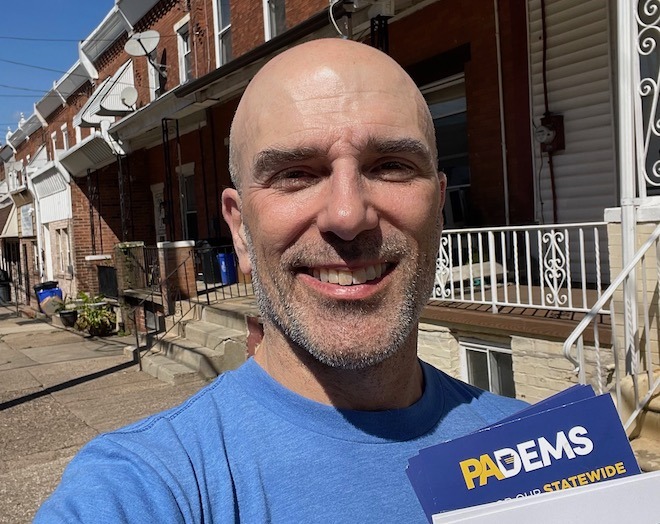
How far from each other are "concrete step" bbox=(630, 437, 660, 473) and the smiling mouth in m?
3.20

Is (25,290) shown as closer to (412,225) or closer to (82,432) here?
(82,432)

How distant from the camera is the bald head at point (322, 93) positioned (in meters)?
1.28

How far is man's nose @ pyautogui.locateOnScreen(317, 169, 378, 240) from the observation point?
1.20 m

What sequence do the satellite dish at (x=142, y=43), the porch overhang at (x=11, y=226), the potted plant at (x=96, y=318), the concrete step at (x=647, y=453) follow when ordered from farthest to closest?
the porch overhang at (x=11, y=226), the potted plant at (x=96, y=318), the satellite dish at (x=142, y=43), the concrete step at (x=647, y=453)

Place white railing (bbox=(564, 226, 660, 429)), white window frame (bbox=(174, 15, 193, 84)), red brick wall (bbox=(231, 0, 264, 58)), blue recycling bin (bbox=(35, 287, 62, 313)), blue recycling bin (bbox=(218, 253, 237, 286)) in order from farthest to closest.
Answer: blue recycling bin (bbox=(35, 287, 62, 313)), white window frame (bbox=(174, 15, 193, 84)), blue recycling bin (bbox=(218, 253, 237, 286)), red brick wall (bbox=(231, 0, 264, 58)), white railing (bbox=(564, 226, 660, 429))

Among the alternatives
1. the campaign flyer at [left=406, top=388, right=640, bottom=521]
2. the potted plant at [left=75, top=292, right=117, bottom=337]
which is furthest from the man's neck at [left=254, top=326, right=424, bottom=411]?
the potted plant at [left=75, top=292, right=117, bottom=337]

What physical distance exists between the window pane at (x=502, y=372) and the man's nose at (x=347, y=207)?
4895 millimetres

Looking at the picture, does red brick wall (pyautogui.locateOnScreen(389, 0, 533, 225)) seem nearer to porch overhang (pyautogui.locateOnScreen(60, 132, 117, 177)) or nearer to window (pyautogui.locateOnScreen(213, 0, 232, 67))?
window (pyautogui.locateOnScreen(213, 0, 232, 67))

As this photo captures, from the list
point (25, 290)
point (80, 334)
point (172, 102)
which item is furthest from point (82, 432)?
point (25, 290)

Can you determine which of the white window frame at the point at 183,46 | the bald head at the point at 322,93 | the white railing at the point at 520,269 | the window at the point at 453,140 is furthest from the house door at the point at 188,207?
the bald head at the point at 322,93

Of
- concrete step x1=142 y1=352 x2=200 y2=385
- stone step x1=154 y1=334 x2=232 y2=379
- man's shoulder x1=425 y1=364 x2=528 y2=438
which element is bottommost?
concrete step x1=142 y1=352 x2=200 y2=385

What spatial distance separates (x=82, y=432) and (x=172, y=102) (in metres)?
6.58

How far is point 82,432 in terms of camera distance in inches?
Answer: 254

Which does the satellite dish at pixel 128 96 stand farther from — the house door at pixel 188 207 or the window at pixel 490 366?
the window at pixel 490 366
